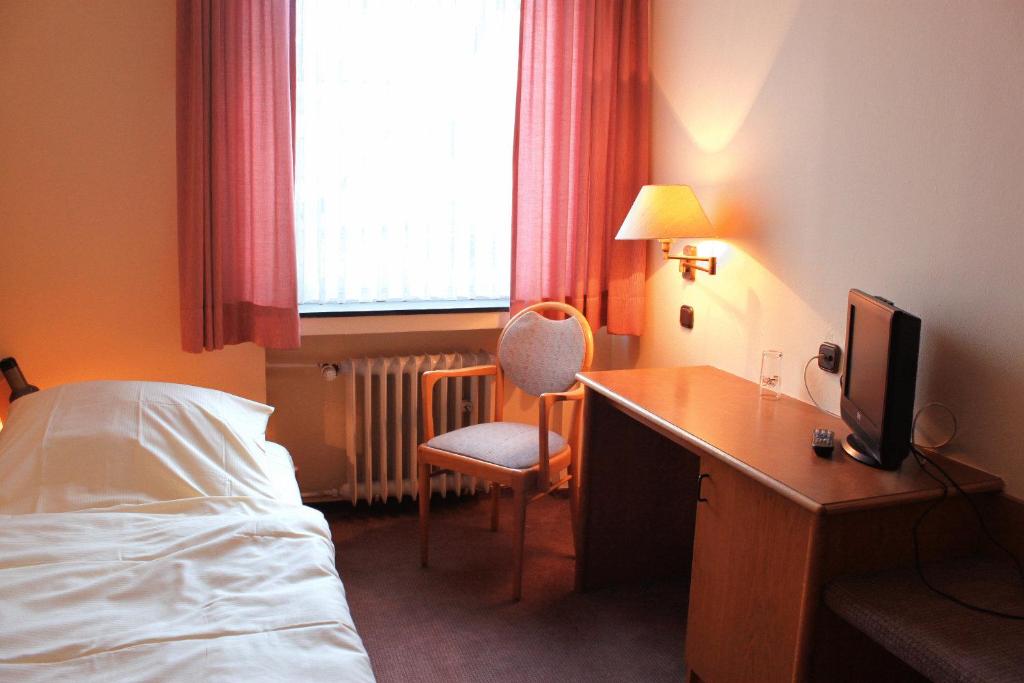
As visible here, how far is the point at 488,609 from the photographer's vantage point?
9.24 feet

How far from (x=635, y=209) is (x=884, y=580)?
162 cm

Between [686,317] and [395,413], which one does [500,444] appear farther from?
[686,317]

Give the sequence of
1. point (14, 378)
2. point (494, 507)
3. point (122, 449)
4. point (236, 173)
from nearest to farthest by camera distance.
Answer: point (122, 449)
point (14, 378)
point (236, 173)
point (494, 507)

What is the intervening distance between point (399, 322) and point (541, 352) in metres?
0.59

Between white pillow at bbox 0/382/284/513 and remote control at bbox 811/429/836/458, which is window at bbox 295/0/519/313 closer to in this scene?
white pillow at bbox 0/382/284/513

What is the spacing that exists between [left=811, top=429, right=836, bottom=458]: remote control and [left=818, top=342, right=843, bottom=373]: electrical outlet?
0.39 meters

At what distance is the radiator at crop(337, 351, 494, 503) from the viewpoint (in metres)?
3.45

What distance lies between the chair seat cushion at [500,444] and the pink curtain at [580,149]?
22.9 inches

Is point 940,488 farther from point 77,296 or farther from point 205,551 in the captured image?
point 77,296


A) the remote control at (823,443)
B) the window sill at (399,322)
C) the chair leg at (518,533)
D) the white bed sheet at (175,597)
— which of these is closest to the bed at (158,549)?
the white bed sheet at (175,597)

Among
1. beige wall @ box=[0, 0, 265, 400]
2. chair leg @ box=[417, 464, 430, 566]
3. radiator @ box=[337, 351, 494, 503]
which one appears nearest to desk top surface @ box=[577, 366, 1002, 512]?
chair leg @ box=[417, 464, 430, 566]

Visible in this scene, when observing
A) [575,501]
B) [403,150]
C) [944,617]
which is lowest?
[575,501]

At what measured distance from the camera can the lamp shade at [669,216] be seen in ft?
9.66

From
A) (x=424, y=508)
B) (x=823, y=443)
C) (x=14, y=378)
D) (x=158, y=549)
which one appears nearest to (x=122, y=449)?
(x=158, y=549)
